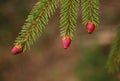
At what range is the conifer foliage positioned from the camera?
1419 millimetres

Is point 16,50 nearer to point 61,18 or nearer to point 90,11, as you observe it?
point 61,18

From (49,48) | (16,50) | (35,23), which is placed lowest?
(49,48)

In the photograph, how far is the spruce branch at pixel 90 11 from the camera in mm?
1414

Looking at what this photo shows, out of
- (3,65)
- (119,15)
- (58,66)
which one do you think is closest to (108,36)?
(119,15)

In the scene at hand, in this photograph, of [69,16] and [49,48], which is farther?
[49,48]

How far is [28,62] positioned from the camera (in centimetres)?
589

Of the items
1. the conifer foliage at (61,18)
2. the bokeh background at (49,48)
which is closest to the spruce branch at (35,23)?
the conifer foliage at (61,18)

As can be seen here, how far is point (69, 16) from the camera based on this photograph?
144 centimetres

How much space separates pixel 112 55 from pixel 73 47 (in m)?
3.86

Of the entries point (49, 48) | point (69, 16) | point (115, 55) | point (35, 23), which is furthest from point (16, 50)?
point (49, 48)

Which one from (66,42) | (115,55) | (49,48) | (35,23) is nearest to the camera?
(66,42)

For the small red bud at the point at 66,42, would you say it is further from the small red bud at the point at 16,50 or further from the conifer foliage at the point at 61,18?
the small red bud at the point at 16,50

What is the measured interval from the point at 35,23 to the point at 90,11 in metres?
0.29

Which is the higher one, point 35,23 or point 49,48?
point 35,23
